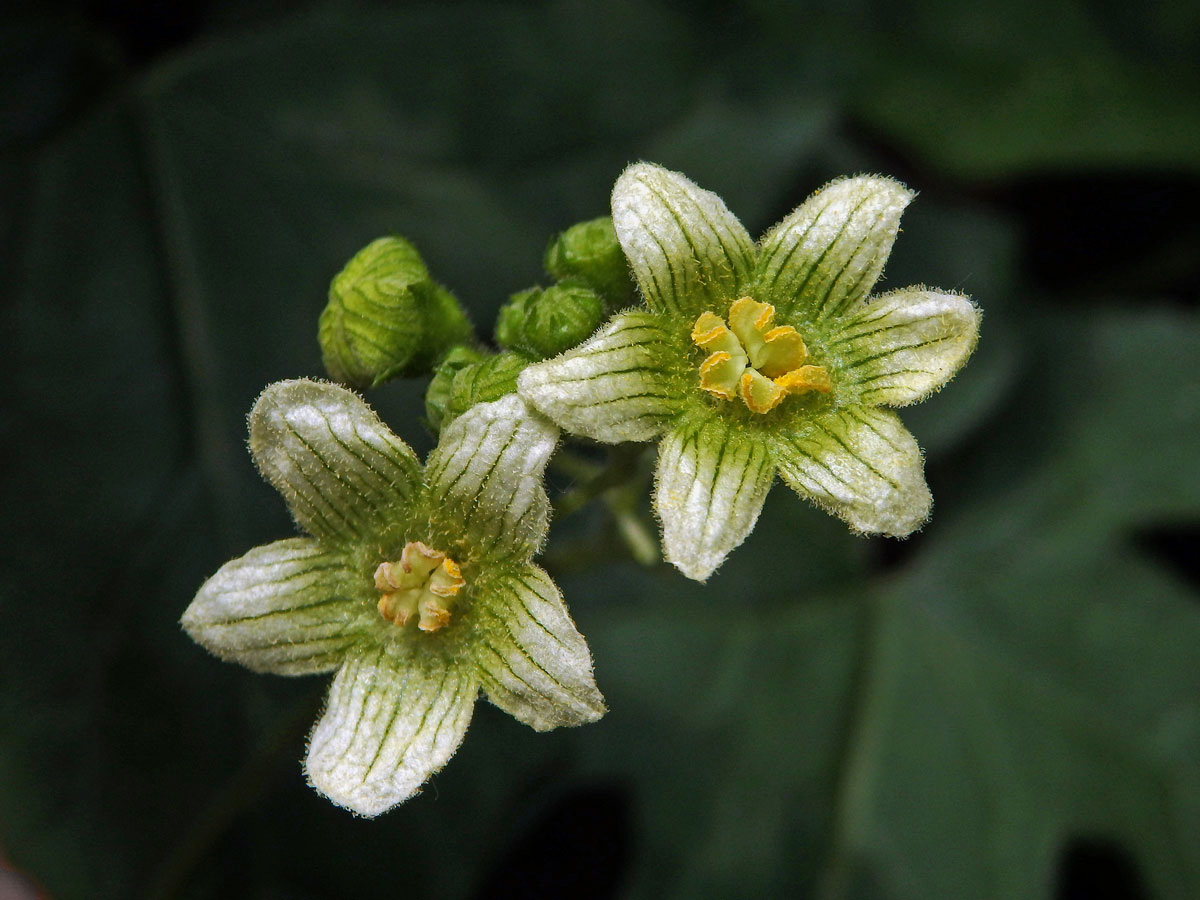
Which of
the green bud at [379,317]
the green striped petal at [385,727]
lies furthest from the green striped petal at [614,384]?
the green striped petal at [385,727]

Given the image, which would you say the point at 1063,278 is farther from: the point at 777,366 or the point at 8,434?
the point at 8,434

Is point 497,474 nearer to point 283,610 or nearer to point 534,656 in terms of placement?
point 534,656

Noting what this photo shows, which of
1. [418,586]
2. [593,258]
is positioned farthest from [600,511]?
[593,258]

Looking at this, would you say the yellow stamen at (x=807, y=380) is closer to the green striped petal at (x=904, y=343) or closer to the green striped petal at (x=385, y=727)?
the green striped petal at (x=904, y=343)

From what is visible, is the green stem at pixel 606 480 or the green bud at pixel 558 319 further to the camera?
the green stem at pixel 606 480

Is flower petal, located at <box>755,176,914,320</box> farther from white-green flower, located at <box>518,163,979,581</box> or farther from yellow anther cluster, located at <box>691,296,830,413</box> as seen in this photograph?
yellow anther cluster, located at <box>691,296,830,413</box>

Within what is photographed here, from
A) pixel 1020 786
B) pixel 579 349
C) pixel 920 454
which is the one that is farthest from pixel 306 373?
pixel 1020 786
